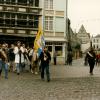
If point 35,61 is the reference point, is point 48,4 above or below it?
above

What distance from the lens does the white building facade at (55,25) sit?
62594mm

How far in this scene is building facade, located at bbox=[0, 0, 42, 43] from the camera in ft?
195

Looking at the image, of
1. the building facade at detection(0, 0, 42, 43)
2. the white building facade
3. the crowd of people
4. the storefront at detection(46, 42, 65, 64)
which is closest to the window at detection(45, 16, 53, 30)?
the white building facade

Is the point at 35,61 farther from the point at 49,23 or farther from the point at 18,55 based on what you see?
the point at 49,23

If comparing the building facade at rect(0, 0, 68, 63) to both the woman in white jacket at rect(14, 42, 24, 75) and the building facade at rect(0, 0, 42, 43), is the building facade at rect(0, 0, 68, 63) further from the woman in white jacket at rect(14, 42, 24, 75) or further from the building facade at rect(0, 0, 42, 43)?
the woman in white jacket at rect(14, 42, 24, 75)

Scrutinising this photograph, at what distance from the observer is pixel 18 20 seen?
60.4 m

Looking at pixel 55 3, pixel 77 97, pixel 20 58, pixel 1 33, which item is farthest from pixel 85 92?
pixel 55 3

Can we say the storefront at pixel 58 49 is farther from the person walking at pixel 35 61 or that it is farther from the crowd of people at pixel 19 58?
the person walking at pixel 35 61

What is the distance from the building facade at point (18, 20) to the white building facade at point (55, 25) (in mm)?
→ 1427

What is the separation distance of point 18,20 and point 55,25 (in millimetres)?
5087

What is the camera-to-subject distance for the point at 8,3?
198 ft

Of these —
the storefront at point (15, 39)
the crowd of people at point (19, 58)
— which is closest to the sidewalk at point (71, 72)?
the crowd of people at point (19, 58)

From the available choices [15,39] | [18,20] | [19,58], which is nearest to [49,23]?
[18,20]

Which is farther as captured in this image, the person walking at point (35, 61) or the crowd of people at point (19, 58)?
the person walking at point (35, 61)
